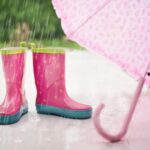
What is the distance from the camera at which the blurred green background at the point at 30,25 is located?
1029cm

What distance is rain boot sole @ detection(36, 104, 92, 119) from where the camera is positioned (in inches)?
107

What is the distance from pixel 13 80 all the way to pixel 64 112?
12.0 inches

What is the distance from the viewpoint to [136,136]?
2441 mm

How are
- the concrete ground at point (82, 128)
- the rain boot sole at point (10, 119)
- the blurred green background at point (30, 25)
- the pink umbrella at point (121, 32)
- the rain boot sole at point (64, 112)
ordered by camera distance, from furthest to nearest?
1. the blurred green background at point (30, 25)
2. the rain boot sole at point (64, 112)
3. the rain boot sole at point (10, 119)
4. the concrete ground at point (82, 128)
5. the pink umbrella at point (121, 32)

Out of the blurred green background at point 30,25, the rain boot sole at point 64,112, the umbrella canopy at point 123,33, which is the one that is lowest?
the blurred green background at point 30,25

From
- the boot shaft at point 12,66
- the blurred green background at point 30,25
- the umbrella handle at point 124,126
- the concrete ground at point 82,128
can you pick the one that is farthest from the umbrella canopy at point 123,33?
the blurred green background at point 30,25

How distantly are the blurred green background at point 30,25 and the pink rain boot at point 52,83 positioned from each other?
7080 mm

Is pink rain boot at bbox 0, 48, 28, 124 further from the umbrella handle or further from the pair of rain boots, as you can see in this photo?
the umbrella handle

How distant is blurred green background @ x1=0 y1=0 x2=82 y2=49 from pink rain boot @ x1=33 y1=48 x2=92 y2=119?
708 cm

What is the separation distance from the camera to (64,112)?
275cm

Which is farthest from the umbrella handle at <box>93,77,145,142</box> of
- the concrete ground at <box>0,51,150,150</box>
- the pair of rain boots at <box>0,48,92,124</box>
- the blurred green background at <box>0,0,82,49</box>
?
the blurred green background at <box>0,0,82,49</box>

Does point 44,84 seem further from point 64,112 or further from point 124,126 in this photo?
point 124,126

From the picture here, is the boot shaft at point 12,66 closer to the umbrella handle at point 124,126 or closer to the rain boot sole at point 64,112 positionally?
the rain boot sole at point 64,112

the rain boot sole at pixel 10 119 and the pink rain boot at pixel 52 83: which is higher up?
the pink rain boot at pixel 52 83
